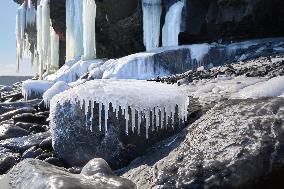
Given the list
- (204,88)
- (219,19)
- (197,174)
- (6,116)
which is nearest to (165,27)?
(219,19)

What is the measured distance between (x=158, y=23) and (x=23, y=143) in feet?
27.6

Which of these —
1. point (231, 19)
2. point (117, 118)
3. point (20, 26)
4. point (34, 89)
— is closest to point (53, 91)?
point (34, 89)

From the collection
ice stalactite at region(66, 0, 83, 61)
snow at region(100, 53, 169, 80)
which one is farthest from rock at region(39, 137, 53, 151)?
ice stalactite at region(66, 0, 83, 61)

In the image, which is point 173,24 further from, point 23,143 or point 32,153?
point 32,153

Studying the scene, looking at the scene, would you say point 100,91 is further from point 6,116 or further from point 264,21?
point 264,21

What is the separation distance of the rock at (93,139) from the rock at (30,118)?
2414 mm

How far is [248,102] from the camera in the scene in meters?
3.32

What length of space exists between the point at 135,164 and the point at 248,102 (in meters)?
1.00

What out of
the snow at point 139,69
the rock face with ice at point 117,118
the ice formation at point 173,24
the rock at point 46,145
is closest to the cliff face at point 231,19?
the ice formation at point 173,24

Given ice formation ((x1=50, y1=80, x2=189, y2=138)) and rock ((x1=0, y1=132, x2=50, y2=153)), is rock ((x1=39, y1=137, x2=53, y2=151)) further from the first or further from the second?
ice formation ((x1=50, y1=80, x2=189, y2=138))

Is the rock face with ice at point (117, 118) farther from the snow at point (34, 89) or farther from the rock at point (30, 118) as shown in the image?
the snow at point (34, 89)

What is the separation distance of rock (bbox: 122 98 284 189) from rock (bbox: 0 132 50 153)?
6.11 ft

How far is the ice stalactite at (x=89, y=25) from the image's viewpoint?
14.0 metres

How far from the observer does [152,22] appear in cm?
1278
